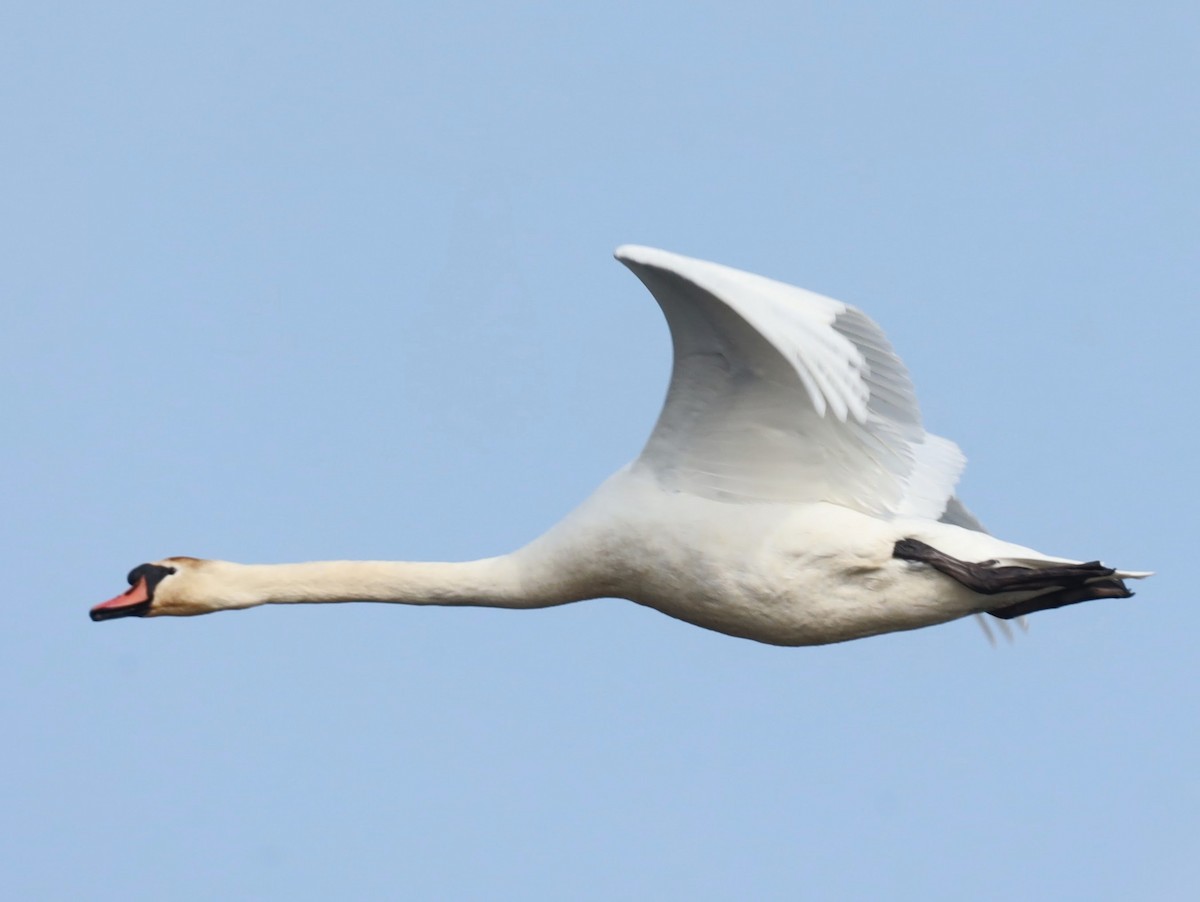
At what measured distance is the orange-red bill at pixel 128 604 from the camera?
13836 millimetres

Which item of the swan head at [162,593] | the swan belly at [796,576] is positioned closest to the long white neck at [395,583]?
the swan head at [162,593]

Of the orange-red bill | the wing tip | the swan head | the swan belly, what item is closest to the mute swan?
the swan belly

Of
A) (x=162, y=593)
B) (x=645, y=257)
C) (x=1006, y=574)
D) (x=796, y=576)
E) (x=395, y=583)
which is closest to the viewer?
(x=645, y=257)

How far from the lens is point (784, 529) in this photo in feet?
42.1

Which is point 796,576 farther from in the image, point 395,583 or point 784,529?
point 395,583

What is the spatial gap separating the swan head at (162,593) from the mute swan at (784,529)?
192cm

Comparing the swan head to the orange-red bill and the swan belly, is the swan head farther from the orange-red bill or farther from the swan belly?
the swan belly

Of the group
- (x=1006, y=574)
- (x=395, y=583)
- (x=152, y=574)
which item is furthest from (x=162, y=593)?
(x=1006, y=574)

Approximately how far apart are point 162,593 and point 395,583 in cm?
141

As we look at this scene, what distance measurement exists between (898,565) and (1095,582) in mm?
1112

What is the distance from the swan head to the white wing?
2761 mm

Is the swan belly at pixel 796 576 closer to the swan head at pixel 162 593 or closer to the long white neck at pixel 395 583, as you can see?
the long white neck at pixel 395 583

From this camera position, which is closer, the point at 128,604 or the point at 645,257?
the point at 645,257

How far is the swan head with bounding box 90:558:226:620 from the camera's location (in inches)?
545
